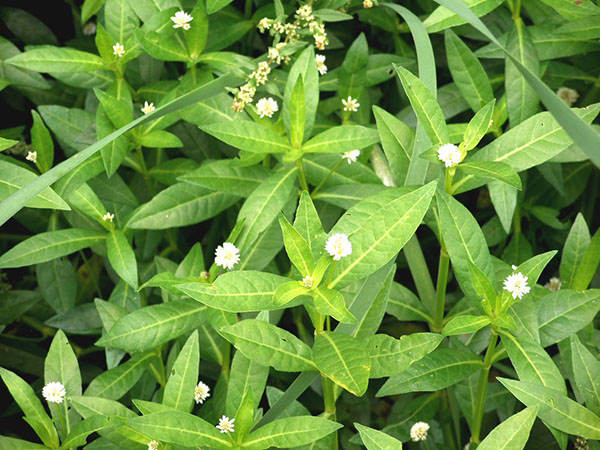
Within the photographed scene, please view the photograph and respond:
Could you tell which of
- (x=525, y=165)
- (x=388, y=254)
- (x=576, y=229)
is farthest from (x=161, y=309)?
(x=576, y=229)

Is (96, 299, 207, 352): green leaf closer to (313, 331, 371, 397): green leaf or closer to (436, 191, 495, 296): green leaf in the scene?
(313, 331, 371, 397): green leaf

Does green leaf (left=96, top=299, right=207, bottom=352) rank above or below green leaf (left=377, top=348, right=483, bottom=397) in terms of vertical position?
above

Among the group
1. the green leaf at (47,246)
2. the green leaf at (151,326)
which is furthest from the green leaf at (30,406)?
the green leaf at (47,246)

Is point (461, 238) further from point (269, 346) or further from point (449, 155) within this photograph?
point (269, 346)

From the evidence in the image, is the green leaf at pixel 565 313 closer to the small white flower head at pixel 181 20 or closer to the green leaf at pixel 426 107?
the green leaf at pixel 426 107

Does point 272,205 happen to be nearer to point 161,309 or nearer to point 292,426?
point 161,309

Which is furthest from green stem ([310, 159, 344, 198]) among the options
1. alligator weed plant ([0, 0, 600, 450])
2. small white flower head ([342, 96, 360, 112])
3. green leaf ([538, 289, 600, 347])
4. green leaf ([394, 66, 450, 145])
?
green leaf ([538, 289, 600, 347])
